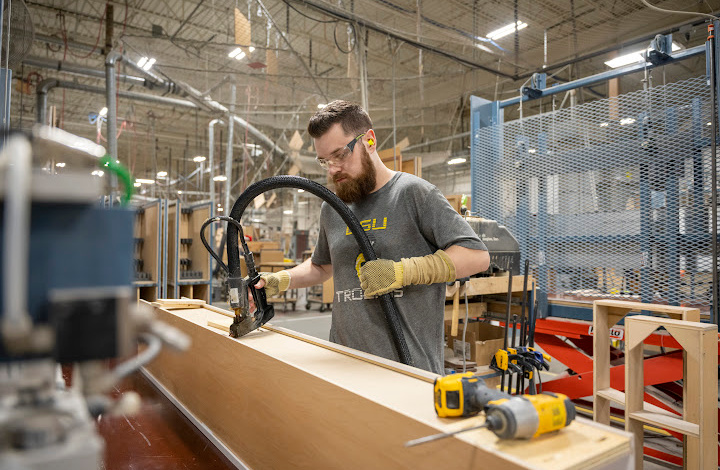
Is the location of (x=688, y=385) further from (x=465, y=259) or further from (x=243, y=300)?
(x=243, y=300)

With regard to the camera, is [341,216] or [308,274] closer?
[341,216]

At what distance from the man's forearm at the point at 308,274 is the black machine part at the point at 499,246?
1426 millimetres

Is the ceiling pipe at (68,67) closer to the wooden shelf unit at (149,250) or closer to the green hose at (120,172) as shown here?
the wooden shelf unit at (149,250)

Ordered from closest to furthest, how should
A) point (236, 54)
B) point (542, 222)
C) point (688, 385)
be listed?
point (688, 385) → point (542, 222) → point (236, 54)

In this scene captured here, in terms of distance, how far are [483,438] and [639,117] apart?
9.44 feet

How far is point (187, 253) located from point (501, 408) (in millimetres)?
4688

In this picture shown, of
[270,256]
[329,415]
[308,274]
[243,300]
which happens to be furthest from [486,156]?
[270,256]

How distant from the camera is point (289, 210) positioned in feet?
43.0

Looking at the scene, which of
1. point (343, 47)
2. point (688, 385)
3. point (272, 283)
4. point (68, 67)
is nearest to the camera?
point (272, 283)

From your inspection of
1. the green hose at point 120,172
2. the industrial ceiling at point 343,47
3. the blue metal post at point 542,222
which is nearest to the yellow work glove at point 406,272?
the green hose at point 120,172

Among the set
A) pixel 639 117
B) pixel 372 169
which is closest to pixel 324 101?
pixel 639 117

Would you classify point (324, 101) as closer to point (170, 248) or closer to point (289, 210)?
point (170, 248)

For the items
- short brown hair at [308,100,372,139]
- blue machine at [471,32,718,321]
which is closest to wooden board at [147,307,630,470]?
short brown hair at [308,100,372,139]

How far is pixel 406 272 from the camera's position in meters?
1.26
